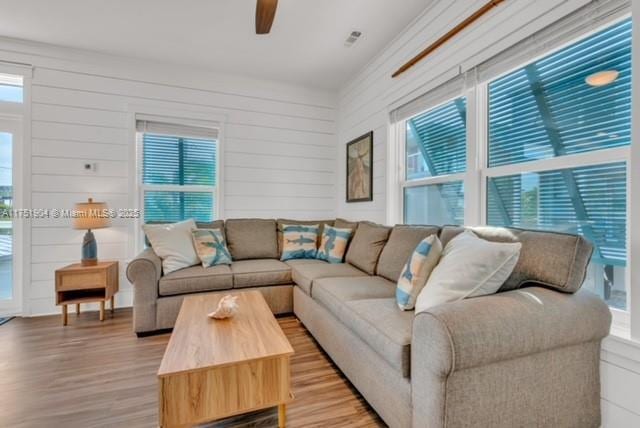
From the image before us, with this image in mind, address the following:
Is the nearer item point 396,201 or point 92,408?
point 92,408

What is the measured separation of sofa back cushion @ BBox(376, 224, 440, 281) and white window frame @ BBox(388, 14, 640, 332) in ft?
1.14

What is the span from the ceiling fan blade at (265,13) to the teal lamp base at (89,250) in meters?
2.62

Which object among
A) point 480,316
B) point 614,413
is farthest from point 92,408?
point 614,413

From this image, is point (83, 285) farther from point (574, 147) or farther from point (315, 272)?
point (574, 147)

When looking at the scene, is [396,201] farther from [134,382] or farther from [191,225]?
[134,382]

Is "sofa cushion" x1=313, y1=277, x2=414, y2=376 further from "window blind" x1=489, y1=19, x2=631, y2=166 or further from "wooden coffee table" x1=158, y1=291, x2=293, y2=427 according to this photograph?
"window blind" x1=489, y1=19, x2=631, y2=166

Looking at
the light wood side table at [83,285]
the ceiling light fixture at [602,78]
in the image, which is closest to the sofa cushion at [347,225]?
the ceiling light fixture at [602,78]

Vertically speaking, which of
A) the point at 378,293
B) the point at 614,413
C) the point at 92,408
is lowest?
the point at 92,408

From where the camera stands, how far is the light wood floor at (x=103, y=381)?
1548 millimetres

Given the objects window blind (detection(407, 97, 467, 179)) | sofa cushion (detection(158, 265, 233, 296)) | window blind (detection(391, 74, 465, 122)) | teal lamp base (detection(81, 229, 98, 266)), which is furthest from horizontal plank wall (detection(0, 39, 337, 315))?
window blind (detection(407, 97, 467, 179))

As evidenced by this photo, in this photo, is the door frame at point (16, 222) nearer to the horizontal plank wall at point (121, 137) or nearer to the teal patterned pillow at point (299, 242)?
the horizontal plank wall at point (121, 137)

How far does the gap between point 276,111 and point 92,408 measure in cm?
343

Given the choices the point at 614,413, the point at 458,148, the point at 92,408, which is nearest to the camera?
the point at 614,413

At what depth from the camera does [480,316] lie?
1.15m
